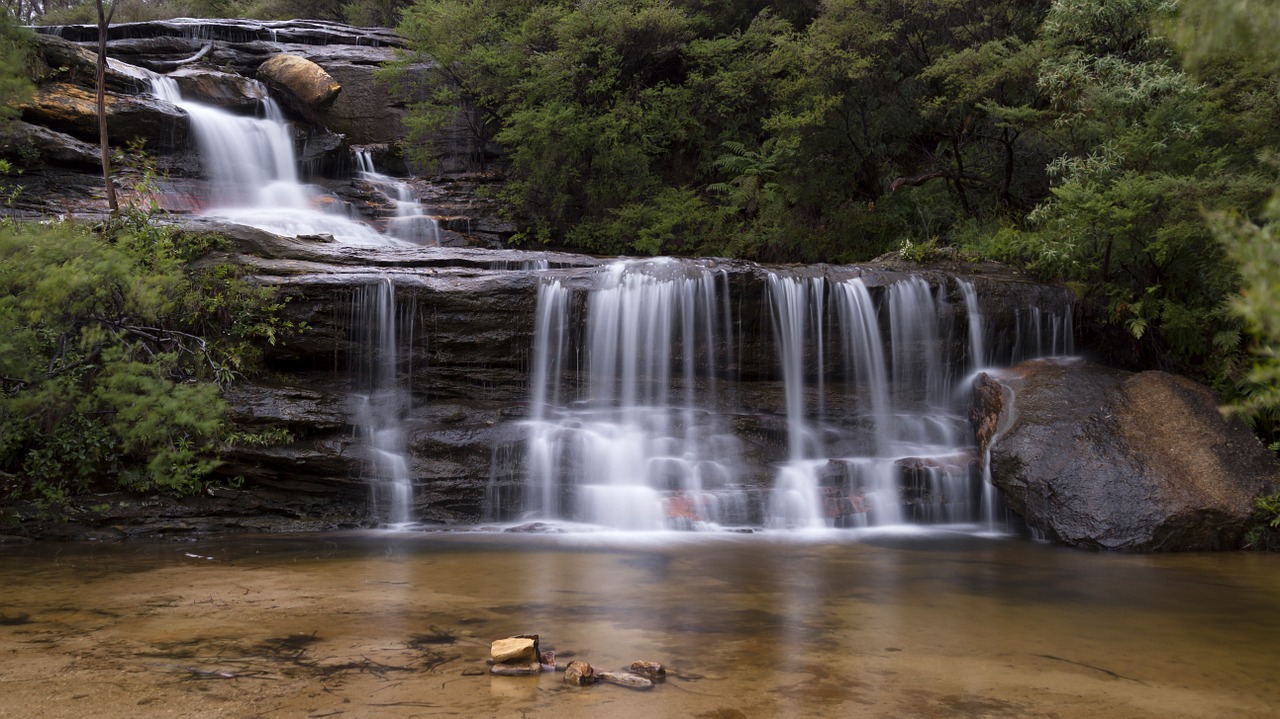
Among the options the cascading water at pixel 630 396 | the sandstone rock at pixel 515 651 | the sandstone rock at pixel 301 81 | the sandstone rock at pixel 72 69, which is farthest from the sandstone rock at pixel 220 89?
the sandstone rock at pixel 515 651

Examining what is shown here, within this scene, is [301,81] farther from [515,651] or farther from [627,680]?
[627,680]

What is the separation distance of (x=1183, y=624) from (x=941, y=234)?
13029 millimetres

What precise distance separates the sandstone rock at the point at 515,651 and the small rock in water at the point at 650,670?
23.5 inches

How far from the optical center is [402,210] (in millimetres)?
19719

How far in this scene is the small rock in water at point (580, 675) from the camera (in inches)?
187

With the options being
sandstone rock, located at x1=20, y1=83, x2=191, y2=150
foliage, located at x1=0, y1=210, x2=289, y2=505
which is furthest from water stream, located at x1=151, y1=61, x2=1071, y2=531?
sandstone rock, located at x1=20, y1=83, x2=191, y2=150

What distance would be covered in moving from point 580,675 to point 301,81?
67.9 ft

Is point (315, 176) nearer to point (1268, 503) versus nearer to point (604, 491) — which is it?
point (604, 491)

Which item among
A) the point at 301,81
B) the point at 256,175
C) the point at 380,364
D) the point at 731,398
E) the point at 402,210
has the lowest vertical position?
the point at 731,398

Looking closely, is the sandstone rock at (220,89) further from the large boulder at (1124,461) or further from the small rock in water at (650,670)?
the small rock in water at (650,670)

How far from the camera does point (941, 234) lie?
722 inches

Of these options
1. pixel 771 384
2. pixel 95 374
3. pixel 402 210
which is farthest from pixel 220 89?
pixel 771 384

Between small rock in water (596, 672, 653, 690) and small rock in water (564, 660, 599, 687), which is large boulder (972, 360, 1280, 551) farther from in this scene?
small rock in water (564, 660, 599, 687)

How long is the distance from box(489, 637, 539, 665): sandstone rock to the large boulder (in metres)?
7.47
